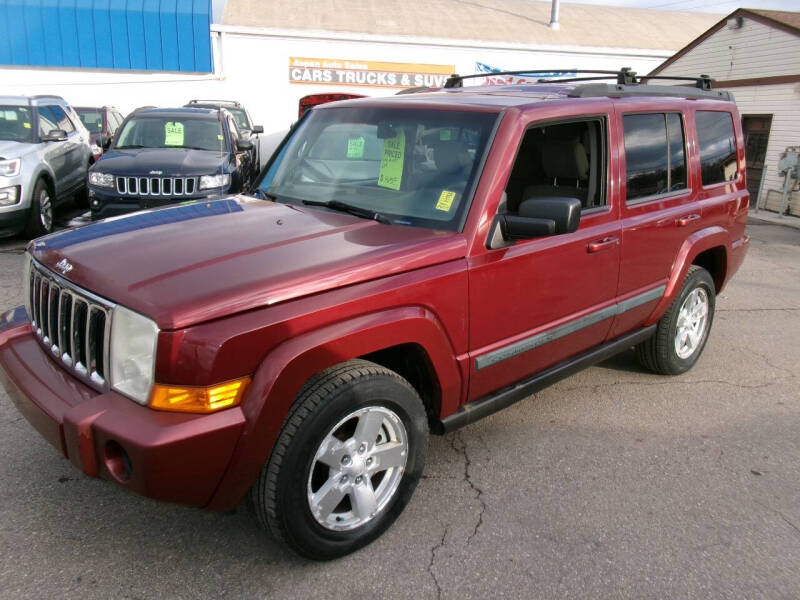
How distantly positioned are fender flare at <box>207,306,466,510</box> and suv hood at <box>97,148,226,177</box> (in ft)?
19.2

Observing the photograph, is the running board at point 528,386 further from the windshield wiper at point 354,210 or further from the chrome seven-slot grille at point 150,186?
the chrome seven-slot grille at point 150,186

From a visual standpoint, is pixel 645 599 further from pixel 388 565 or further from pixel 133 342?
pixel 133 342

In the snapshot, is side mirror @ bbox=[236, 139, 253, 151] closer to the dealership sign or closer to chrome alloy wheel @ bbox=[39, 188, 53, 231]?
chrome alloy wheel @ bbox=[39, 188, 53, 231]

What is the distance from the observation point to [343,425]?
2.59 metres

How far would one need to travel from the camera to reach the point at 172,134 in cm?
874

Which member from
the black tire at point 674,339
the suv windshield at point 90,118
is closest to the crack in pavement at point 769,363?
the black tire at point 674,339

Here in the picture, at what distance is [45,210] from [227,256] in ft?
22.6

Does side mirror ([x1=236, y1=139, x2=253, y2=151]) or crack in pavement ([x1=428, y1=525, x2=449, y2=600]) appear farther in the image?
side mirror ([x1=236, y1=139, x2=253, y2=151])

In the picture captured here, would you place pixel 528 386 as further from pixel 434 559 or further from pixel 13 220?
pixel 13 220

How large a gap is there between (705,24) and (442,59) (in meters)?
18.8

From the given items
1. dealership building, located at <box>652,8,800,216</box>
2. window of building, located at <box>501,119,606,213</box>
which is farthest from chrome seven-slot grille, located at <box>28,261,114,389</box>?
dealership building, located at <box>652,8,800,216</box>

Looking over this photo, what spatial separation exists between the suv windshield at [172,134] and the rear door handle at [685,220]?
21.1ft

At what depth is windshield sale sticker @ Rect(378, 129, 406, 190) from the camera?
10.4ft

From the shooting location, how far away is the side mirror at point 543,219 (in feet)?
9.10
